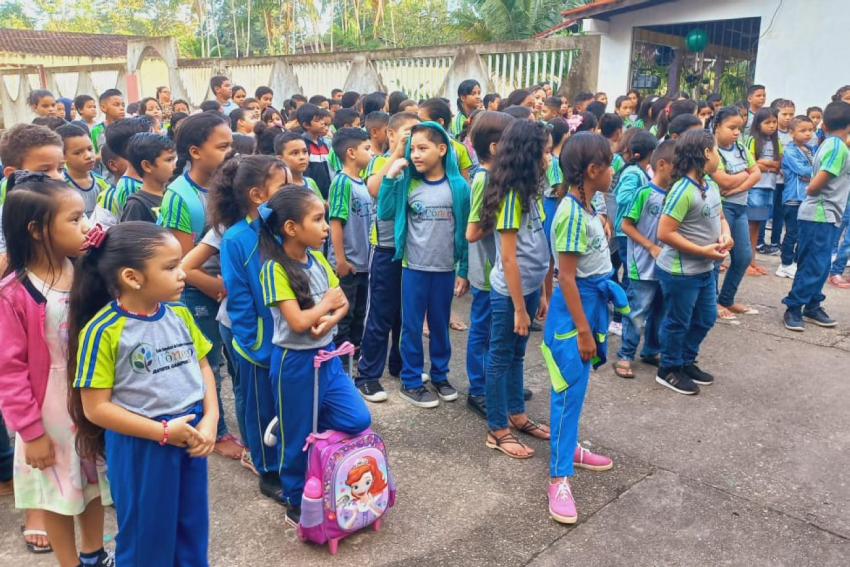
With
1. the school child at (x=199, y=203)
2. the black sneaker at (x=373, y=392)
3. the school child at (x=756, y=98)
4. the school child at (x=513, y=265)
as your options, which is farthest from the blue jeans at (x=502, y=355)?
the school child at (x=756, y=98)

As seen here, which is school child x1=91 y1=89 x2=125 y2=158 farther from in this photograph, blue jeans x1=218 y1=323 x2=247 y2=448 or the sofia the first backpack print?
the sofia the first backpack print

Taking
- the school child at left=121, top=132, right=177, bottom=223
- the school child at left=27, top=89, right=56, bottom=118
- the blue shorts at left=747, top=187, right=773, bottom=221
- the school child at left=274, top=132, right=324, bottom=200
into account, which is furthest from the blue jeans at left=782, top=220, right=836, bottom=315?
the school child at left=27, top=89, right=56, bottom=118

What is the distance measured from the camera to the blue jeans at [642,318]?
15.5 feet

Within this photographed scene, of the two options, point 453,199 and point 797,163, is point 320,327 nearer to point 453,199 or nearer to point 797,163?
point 453,199

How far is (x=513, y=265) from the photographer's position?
11.1ft

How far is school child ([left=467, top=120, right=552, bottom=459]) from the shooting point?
3.37m

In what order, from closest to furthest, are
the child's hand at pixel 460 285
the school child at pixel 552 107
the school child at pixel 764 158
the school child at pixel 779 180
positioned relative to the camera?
the child's hand at pixel 460 285 < the school child at pixel 764 158 < the school child at pixel 779 180 < the school child at pixel 552 107

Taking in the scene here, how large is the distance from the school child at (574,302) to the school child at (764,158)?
3.94 meters

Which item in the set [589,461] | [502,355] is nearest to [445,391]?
[502,355]

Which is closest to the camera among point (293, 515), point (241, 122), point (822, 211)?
point (293, 515)

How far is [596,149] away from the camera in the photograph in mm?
3111

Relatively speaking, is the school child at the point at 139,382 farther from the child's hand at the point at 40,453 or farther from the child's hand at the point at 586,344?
the child's hand at the point at 586,344

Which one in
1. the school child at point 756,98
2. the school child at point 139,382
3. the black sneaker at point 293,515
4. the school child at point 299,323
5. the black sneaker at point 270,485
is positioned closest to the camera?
the school child at point 139,382

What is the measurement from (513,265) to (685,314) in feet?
4.92
